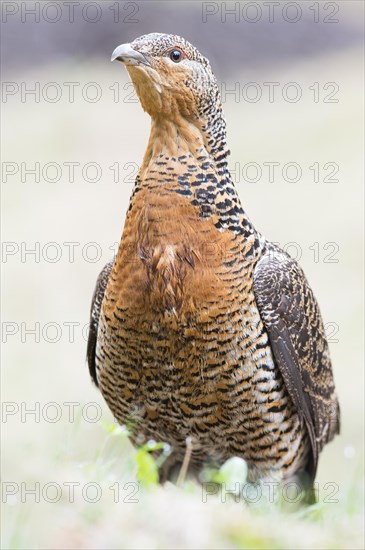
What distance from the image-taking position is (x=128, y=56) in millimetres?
5441

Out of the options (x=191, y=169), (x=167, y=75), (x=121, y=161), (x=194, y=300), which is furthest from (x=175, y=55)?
(x=121, y=161)

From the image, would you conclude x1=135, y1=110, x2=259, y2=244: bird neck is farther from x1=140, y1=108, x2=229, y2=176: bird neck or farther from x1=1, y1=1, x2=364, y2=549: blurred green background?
x1=1, y1=1, x2=364, y2=549: blurred green background

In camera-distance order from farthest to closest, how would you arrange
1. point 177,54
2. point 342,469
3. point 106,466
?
1. point 342,469
2. point 177,54
3. point 106,466

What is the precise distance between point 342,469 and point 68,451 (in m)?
6.05

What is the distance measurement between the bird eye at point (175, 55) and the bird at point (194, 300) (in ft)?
0.03

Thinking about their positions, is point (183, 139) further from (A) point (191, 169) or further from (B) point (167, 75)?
(B) point (167, 75)

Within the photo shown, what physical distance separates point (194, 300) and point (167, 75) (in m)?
1.30

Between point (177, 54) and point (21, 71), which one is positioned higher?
point (21, 71)

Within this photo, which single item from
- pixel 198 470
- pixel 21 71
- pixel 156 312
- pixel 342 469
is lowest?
pixel 342 469

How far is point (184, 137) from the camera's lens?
5762 millimetres

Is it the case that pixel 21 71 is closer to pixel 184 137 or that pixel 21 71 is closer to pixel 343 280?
pixel 343 280

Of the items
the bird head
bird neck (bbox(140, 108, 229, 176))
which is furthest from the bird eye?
bird neck (bbox(140, 108, 229, 176))

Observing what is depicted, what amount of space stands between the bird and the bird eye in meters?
0.01

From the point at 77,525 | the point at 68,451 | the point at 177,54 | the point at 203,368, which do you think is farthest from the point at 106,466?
the point at 177,54
